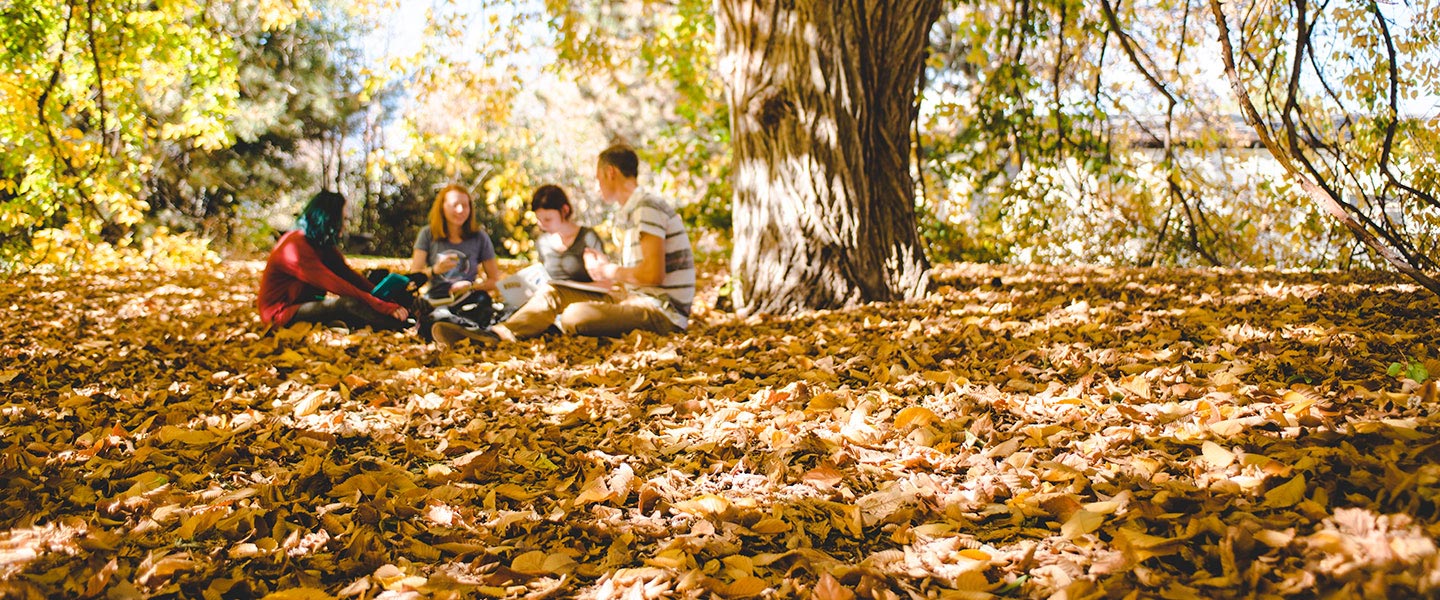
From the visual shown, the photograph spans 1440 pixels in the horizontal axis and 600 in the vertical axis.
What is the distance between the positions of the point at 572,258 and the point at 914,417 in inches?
111

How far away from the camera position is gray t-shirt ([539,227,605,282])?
4.59 meters

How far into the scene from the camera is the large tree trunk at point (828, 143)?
12.7 feet

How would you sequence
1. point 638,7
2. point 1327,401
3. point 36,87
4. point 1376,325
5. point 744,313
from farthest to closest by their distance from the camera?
1. point 638,7
2. point 36,87
3. point 744,313
4. point 1376,325
5. point 1327,401

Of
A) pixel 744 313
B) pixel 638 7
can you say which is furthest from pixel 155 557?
pixel 638 7

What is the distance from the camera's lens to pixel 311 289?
4379mm

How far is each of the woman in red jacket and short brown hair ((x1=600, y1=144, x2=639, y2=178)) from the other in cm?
138

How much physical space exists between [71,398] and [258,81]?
1409cm

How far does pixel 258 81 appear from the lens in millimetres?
14609

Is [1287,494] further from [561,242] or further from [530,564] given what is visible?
[561,242]

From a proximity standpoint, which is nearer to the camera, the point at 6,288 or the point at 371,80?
the point at 6,288

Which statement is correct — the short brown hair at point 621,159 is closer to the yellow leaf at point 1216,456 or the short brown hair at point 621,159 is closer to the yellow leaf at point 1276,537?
the yellow leaf at point 1216,456

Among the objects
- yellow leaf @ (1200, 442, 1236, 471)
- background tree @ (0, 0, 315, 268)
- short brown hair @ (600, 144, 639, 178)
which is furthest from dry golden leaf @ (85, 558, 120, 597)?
background tree @ (0, 0, 315, 268)

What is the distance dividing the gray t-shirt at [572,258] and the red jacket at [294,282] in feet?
2.83

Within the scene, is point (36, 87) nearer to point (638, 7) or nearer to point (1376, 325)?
point (1376, 325)
